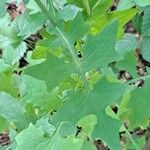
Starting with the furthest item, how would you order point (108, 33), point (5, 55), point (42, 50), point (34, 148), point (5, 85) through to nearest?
point (5, 55)
point (5, 85)
point (42, 50)
point (34, 148)
point (108, 33)

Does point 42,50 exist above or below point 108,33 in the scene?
below

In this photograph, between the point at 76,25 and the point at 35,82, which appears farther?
the point at 35,82

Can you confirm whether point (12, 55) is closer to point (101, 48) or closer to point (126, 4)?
point (126, 4)

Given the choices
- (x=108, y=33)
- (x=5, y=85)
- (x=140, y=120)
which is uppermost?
(x=108, y=33)

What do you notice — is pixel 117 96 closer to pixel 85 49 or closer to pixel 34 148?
pixel 85 49

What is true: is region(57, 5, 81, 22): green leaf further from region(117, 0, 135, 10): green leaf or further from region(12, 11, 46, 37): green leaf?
region(117, 0, 135, 10): green leaf

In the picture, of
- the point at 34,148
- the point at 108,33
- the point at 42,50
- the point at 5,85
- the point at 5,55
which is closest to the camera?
the point at 108,33

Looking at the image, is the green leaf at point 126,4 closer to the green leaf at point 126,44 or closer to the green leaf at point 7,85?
the green leaf at point 126,44

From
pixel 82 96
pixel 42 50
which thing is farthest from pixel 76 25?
pixel 42 50

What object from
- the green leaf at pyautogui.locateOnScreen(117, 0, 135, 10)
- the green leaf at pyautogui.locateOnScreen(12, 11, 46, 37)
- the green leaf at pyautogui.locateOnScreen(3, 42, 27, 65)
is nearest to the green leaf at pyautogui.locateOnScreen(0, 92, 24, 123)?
the green leaf at pyautogui.locateOnScreen(3, 42, 27, 65)
